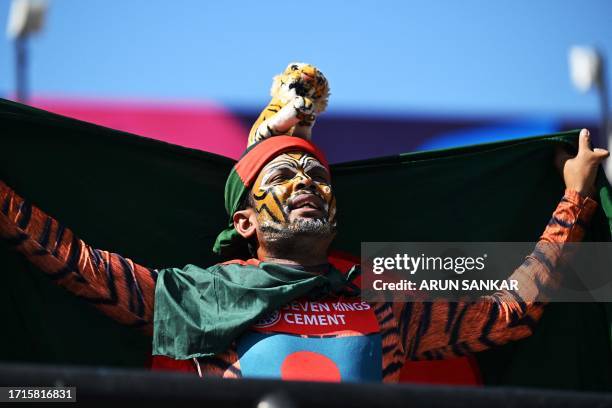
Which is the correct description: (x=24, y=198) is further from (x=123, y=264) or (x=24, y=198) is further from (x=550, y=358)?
(x=550, y=358)

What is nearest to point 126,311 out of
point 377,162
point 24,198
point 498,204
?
point 24,198

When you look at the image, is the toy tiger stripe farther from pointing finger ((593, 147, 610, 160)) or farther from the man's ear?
the man's ear

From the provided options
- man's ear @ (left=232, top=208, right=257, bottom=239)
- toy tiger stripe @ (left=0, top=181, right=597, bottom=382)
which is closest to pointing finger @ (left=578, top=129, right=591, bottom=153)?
toy tiger stripe @ (left=0, top=181, right=597, bottom=382)

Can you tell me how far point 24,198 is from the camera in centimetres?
411

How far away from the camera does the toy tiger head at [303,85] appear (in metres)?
4.42

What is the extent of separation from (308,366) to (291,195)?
806 mm

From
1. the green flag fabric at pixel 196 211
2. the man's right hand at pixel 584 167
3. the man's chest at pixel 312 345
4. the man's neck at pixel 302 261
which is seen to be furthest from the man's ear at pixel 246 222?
the man's right hand at pixel 584 167

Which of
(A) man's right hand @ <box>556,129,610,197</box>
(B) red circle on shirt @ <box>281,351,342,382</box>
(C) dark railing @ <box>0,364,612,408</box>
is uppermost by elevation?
(A) man's right hand @ <box>556,129,610,197</box>

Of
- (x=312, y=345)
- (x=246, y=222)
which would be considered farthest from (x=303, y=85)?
(x=312, y=345)

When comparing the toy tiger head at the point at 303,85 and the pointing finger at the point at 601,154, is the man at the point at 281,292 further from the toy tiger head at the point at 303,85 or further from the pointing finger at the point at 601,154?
the toy tiger head at the point at 303,85

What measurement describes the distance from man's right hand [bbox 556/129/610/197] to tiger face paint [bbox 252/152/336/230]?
1112 mm

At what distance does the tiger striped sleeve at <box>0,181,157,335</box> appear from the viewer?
3715 millimetres

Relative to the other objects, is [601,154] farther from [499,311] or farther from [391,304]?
[391,304]

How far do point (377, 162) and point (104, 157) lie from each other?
131 cm
